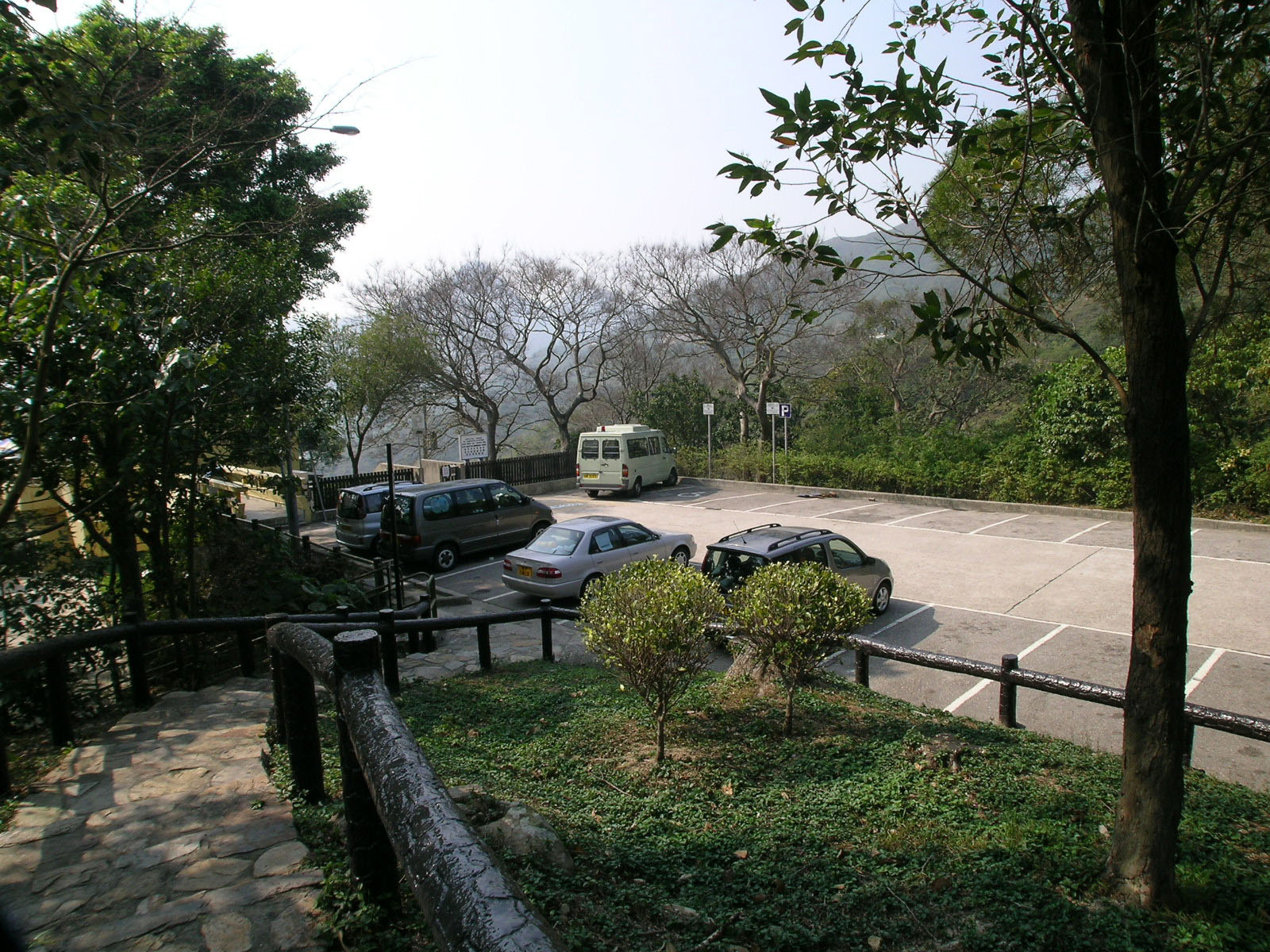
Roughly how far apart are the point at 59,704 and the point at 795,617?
15.6 feet

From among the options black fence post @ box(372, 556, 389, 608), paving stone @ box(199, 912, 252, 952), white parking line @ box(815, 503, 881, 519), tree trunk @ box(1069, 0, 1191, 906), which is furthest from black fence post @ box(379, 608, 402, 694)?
white parking line @ box(815, 503, 881, 519)

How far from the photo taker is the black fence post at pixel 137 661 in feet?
17.5

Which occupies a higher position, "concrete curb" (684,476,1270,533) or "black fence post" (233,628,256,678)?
"black fence post" (233,628,256,678)

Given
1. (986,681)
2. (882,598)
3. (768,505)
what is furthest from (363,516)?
(986,681)

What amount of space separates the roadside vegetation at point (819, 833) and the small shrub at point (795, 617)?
0.50m

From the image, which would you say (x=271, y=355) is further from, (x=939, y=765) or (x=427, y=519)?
(x=939, y=765)

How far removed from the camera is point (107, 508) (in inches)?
276

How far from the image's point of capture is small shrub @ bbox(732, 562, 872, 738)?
5.53 meters

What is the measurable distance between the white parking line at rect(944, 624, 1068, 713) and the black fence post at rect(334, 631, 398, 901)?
17.4 feet

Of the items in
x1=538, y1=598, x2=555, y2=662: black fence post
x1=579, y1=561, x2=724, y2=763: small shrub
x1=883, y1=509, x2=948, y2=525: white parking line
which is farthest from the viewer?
x1=883, y1=509, x2=948, y2=525: white parking line

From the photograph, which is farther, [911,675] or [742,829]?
[911,675]

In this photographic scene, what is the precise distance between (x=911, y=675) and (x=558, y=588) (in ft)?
17.4

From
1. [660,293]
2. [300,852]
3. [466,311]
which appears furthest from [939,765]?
[466,311]

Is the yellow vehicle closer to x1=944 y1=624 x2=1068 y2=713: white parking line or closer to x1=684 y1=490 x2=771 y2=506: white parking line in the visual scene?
x1=684 y1=490 x2=771 y2=506: white parking line
